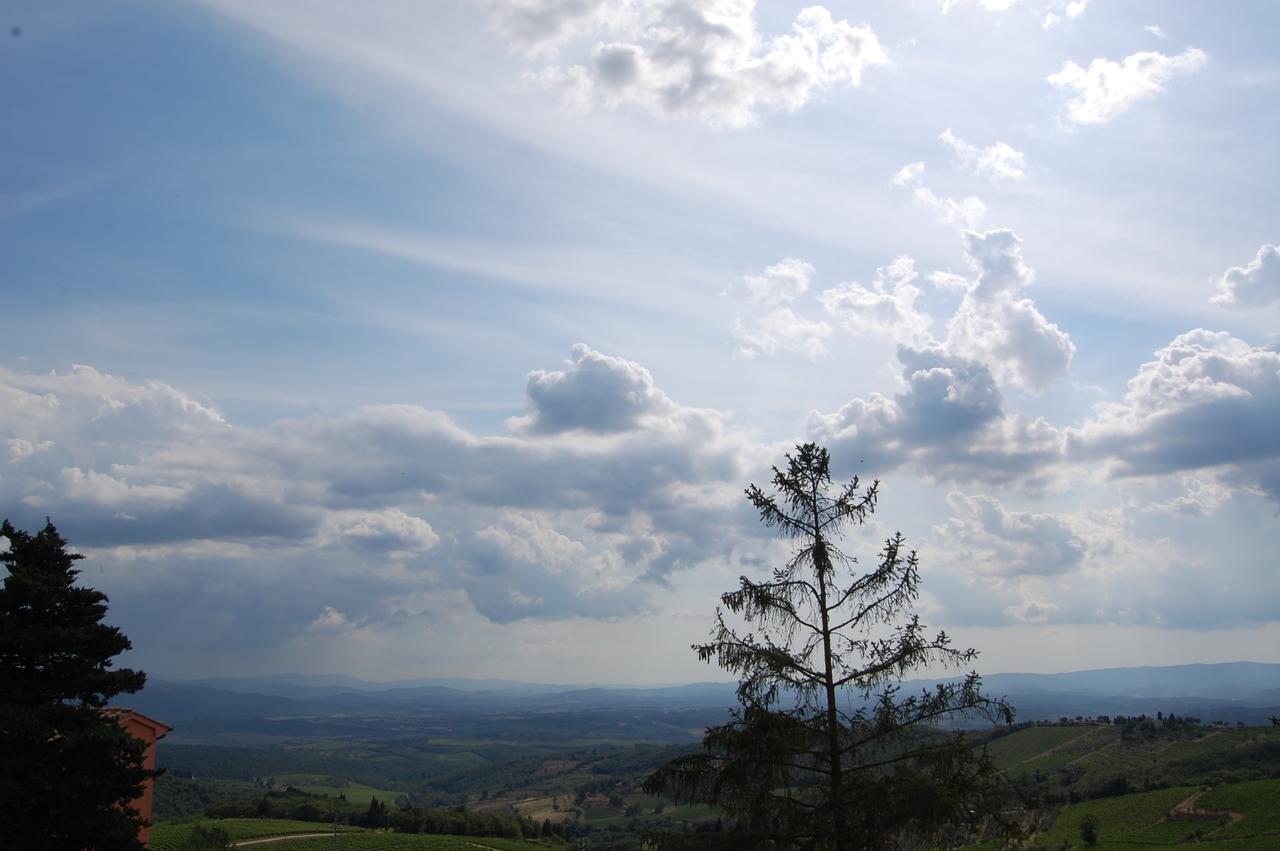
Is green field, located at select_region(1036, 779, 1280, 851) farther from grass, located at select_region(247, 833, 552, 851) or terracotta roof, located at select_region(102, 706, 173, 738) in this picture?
terracotta roof, located at select_region(102, 706, 173, 738)

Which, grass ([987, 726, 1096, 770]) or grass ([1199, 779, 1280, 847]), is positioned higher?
grass ([1199, 779, 1280, 847])

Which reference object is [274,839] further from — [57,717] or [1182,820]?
[1182,820]

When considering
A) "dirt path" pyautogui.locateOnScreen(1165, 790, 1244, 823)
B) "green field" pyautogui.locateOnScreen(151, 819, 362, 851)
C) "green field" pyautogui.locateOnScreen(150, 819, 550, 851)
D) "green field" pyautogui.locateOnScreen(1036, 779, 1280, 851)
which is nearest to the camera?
"green field" pyautogui.locateOnScreen(151, 819, 362, 851)

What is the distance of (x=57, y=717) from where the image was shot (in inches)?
837

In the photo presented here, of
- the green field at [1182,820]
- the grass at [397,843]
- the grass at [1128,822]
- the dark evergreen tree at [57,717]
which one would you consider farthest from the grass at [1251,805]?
the dark evergreen tree at [57,717]

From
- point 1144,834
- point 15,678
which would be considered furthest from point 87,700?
point 1144,834

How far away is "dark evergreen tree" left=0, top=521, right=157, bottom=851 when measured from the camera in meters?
20.5

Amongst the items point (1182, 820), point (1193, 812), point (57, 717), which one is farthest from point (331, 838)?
point (1193, 812)

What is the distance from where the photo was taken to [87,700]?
72.8ft

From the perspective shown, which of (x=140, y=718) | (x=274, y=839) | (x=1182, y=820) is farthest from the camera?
(x=274, y=839)

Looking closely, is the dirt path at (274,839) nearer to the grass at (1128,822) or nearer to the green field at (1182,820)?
the green field at (1182,820)

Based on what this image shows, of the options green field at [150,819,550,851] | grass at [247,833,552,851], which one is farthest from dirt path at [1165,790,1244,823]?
green field at [150,819,550,851]

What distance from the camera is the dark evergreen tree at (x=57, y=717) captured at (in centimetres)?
2045

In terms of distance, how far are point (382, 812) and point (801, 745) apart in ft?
352
